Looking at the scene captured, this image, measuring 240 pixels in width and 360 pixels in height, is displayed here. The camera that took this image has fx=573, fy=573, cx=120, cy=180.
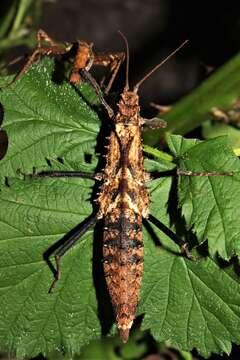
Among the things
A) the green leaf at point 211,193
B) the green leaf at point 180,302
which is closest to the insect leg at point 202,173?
the green leaf at point 211,193

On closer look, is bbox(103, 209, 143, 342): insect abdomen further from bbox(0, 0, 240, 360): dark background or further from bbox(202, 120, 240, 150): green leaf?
bbox(0, 0, 240, 360): dark background

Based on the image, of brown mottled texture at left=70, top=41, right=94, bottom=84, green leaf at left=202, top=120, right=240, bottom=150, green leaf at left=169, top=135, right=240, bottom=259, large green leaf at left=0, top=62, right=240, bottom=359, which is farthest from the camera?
green leaf at left=202, top=120, right=240, bottom=150

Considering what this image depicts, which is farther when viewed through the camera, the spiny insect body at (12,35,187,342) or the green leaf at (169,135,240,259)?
the spiny insect body at (12,35,187,342)

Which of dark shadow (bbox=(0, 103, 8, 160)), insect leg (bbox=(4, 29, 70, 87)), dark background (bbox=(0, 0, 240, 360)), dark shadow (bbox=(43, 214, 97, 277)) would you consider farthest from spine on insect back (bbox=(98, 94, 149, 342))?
dark background (bbox=(0, 0, 240, 360))

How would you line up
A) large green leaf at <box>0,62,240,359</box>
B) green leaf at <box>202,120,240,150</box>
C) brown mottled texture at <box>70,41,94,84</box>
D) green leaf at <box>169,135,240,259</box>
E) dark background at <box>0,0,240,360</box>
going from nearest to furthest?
green leaf at <box>169,135,240,259</box>
brown mottled texture at <box>70,41,94,84</box>
large green leaf at <box>0,62,240,359</box>
green leaf at <box>202,120,240,150</box>
dark background at <box>0,0,240,360</box>

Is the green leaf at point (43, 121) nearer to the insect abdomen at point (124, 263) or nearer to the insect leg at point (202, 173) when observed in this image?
the insect abdomen at point (124, 263)

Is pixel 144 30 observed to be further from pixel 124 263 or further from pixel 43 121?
pixel 124 263
